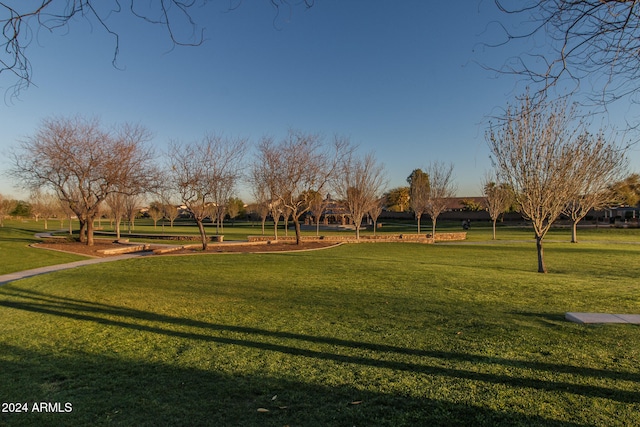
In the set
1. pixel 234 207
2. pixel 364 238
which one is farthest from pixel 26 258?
pixel 234 207

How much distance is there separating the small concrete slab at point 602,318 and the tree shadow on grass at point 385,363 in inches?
87.0

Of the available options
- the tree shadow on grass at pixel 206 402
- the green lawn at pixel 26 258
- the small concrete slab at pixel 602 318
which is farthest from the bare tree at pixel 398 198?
the tree shadow on grass at pixel 206 402

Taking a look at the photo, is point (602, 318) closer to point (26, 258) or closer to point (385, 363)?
point (385, 363)

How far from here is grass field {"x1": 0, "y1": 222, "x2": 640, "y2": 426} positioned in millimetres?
3193

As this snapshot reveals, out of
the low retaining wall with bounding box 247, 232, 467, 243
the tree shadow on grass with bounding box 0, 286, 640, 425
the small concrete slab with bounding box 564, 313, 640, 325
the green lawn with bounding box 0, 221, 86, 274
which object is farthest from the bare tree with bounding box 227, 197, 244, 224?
the small concrete slab with bounding box 564, 313, 640, 325

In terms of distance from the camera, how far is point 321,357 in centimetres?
446

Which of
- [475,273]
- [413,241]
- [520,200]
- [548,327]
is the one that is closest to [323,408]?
[548,327]

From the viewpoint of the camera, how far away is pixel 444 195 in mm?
34594

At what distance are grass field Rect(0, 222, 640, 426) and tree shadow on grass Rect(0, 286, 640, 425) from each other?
0.02 metres

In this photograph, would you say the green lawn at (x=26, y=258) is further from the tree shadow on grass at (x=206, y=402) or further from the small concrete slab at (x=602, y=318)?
the small concrete slab at (x=602, y=318)

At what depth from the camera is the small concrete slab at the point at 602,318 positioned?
5754 millimetres

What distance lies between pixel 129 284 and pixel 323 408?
8.59 metres

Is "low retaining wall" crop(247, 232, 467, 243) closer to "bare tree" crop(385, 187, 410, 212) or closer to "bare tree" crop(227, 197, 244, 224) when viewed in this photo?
"bare tree" crop(227, 197, 244, 224)

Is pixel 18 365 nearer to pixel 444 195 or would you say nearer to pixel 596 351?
pixel 596 351
